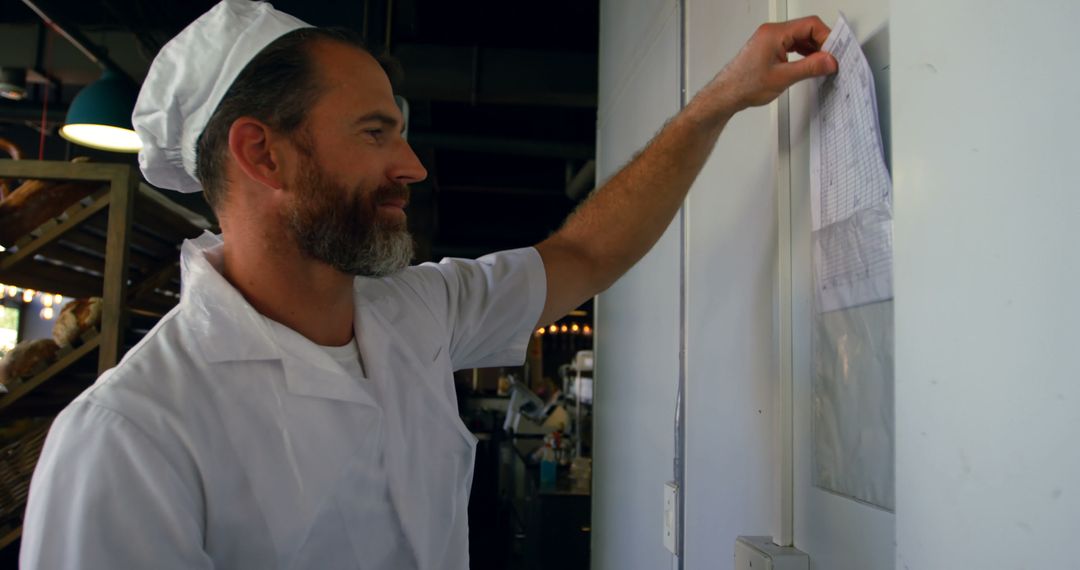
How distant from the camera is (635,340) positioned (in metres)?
1.89

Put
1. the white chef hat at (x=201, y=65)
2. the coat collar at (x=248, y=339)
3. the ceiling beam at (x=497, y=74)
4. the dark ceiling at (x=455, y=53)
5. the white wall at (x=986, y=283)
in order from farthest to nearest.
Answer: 1. the ceiling beam at (x=497, y=74)
2. the dark ceiling at (x=455, y=53)
3. the white chef hat at (x=201, y=65)
4. the coat collar at (x=248, y=339)
5. the white wall at (x=986, y=283)

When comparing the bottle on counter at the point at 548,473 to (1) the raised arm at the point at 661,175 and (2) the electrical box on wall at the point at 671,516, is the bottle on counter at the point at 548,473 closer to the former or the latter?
(2) the electrical box on wall at the point at 671,516

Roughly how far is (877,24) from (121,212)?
2.03m

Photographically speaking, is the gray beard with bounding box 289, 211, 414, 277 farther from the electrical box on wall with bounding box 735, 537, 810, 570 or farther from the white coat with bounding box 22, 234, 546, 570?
the electrical box on wall with bounding box 735, 537, 810, 570

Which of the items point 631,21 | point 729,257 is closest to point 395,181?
point 729,257

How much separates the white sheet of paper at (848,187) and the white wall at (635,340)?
0.66m

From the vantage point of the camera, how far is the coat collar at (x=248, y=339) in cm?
104

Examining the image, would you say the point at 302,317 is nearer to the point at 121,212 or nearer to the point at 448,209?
the point at 121,212

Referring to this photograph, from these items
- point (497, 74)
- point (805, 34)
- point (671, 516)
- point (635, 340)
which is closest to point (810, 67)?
point (805, 34)

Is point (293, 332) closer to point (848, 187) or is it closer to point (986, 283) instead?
point (848, 187)

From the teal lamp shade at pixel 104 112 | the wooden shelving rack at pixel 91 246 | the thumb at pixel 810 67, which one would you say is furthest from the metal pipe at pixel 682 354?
the teal lamp shade at pixel 104 112

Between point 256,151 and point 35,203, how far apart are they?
1.36 metres

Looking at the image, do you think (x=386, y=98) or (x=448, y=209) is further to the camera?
(x=448, y=209)

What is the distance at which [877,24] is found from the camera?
0.77m
